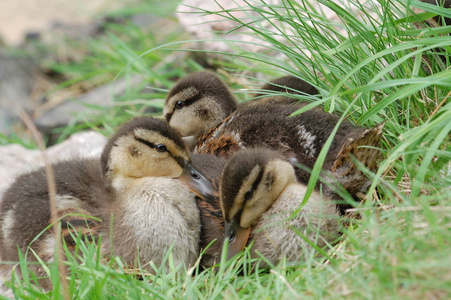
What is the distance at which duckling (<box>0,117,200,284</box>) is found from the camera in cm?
325

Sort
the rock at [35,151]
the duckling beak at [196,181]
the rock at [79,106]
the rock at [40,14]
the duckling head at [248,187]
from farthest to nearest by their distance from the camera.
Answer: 1. the rock at [40,14]
2. the rock at [79,106]
3. the rock at [35,151]
4. the duckling beak at [196,181]
5. the duckling head at [248,187]

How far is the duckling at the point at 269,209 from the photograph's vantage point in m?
2.98

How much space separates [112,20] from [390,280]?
26.8 feet

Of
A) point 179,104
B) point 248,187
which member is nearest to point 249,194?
point 248,187

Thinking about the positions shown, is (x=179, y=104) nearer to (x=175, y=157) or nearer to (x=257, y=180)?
(x=175, y=157)

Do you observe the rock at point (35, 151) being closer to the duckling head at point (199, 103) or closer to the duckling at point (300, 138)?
the duckling head at point (199, 103)

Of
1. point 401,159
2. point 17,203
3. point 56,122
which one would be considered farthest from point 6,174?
point 401,159

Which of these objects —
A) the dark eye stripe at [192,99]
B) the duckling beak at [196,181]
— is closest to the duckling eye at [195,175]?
the duckling beak at [196,181]

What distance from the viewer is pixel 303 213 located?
3.00 m

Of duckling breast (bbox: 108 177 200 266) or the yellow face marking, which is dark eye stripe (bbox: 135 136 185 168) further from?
duckling breast (bbox: 108 177 200 266)

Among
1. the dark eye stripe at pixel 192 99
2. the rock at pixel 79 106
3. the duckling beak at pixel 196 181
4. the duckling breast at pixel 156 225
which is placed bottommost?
the rock at pixel 79 106

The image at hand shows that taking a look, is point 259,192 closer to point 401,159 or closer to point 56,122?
point 401,159

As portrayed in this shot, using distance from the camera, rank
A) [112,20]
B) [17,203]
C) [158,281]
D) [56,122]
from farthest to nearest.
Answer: [112,20] → [56,122] → [17,203] → [158,281]

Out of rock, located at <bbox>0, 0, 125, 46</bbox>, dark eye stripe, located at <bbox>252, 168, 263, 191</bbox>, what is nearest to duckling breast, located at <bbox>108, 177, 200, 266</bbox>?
dark eye stripe, located at <bbox>252, 168, 263, 191</bbox>
